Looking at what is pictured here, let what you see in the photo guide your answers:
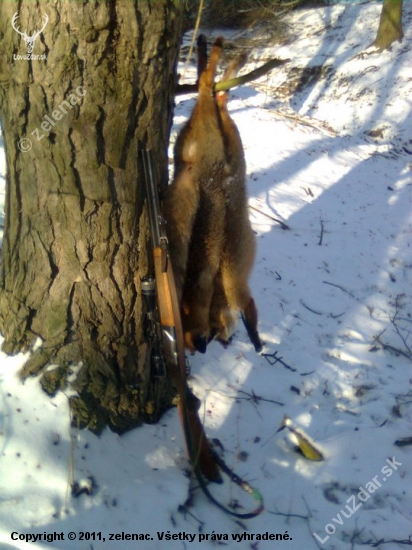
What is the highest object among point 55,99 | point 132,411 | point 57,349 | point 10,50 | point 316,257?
point 10,50

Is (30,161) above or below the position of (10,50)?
below

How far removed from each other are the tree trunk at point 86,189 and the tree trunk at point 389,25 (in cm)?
1282

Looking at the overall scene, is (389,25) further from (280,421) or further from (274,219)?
(280,421)

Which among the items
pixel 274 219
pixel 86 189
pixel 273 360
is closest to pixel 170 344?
pixel 86 189

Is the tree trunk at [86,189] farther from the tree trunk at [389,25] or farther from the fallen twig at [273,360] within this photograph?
the tree trunk at [389,25]

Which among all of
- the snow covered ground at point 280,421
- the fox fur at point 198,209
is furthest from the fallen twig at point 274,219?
the fox fur at point 198,209

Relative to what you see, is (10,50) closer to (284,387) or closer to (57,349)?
(57,349)

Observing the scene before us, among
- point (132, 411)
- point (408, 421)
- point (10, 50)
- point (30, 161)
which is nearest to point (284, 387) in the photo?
point (408, 421)

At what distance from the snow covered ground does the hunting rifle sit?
0.09 m

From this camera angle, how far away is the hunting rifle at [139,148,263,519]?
2.42 m

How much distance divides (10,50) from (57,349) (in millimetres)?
1270

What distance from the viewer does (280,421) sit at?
3.20m

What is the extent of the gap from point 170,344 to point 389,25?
13.3 meters

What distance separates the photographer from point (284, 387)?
3465mm
